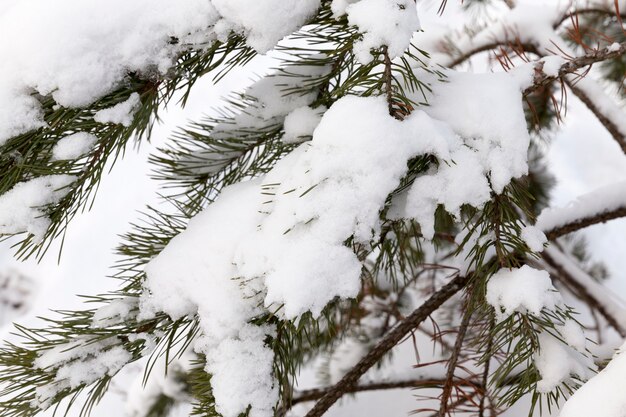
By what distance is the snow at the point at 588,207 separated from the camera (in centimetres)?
100

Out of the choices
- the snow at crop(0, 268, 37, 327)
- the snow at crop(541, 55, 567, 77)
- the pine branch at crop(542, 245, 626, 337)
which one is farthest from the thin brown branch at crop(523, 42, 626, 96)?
the snow at crop(0, 268, 37, 327)

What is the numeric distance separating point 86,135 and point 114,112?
0.14 feet

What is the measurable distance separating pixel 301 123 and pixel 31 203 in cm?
35

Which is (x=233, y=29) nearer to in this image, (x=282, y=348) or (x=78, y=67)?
(x=78, y=67)

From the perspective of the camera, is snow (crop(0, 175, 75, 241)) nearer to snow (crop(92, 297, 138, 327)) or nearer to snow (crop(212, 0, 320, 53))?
snow (crop(92, 297, 138, 327))

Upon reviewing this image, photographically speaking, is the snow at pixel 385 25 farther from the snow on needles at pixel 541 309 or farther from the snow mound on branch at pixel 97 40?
the snow on needles at pixel 541 309

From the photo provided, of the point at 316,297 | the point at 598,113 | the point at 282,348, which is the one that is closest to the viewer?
the point at 316,297

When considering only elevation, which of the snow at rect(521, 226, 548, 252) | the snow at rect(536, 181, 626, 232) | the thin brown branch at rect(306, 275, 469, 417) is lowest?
the snow at rect(521, 226, 548, 252)

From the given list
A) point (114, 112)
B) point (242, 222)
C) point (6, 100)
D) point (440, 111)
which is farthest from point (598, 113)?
point (6, 100)

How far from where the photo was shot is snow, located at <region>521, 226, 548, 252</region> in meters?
0.61

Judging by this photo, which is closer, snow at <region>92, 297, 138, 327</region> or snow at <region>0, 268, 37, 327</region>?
snow at <region>92, 297, 138, 327</region>

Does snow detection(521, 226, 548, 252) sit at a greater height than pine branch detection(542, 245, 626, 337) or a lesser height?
lesser

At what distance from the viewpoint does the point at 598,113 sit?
1.12 meters

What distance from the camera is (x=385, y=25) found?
55 centimetres
